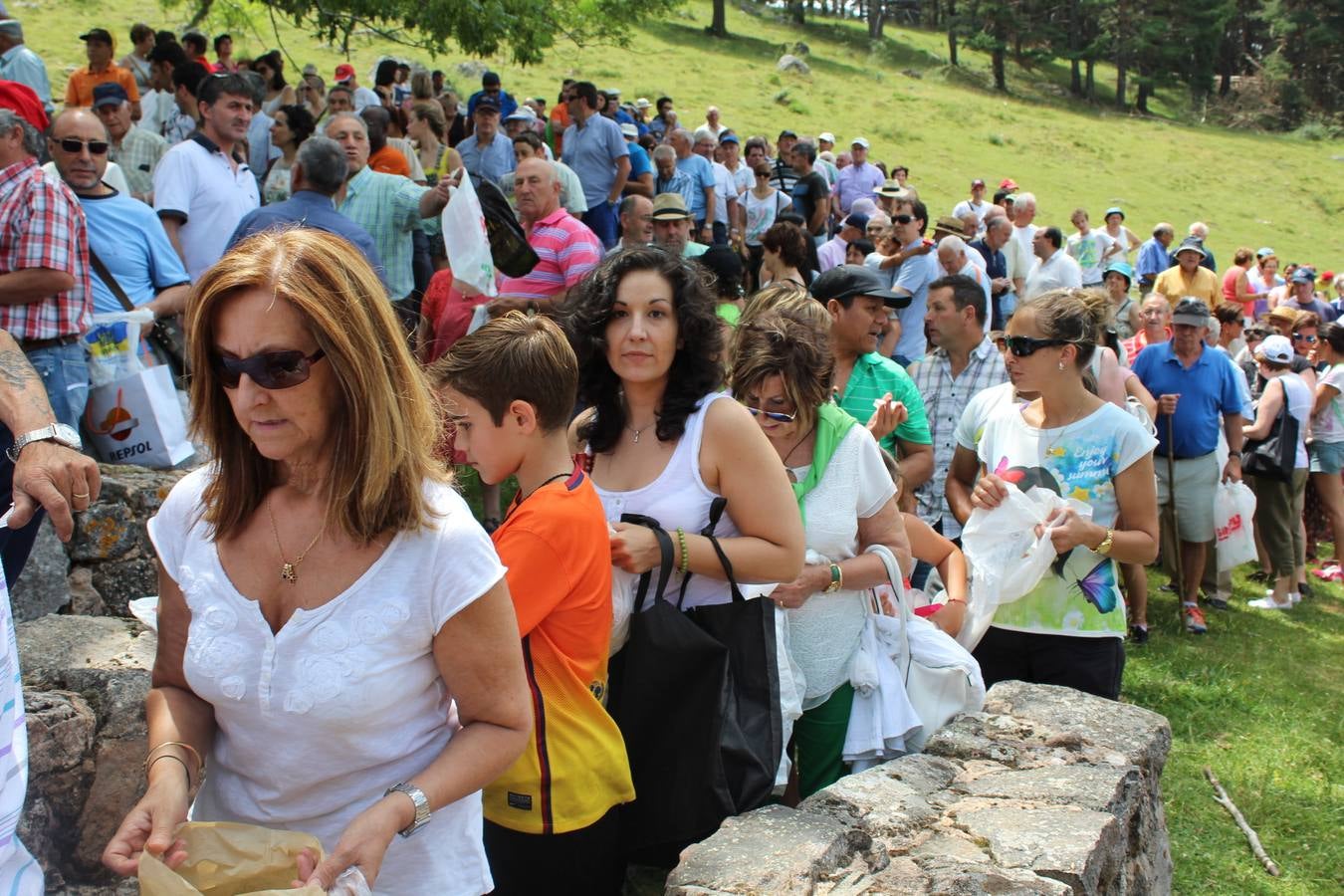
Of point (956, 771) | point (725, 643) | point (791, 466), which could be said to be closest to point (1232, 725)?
point (956, 771)

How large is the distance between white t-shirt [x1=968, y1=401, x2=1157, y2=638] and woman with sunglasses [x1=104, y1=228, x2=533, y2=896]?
2.59 m

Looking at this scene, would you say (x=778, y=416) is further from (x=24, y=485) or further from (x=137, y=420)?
(x=137, y=420)

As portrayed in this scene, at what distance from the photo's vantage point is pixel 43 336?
4293 mm

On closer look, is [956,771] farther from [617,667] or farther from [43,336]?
[43,336]

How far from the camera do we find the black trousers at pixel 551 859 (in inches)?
104

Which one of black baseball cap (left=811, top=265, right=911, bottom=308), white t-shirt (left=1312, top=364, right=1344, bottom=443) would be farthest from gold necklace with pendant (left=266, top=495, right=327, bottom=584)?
white t-shirt (left=1312, top=364, right=1344, bottom=443)

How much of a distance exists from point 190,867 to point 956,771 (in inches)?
85.9

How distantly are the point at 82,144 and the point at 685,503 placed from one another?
11.6 feet

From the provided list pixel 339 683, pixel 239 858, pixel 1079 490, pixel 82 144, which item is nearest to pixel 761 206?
pixel 82 144

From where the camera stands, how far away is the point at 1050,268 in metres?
12.4

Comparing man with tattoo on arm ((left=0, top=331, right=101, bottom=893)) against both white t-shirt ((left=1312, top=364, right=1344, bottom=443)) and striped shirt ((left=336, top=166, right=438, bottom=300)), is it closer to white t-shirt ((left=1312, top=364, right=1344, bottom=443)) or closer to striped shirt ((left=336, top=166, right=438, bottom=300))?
striped shirt ((left=336, top=166, right=438, bottom=300))

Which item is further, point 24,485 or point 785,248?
point 785,248

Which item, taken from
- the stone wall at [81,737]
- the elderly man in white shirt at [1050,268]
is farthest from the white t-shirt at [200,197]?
the elderly man in white shirt at [1050,268]

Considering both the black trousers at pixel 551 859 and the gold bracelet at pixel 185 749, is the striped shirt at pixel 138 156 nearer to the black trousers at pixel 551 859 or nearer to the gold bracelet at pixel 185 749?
the black trousers at pixel 551 859
